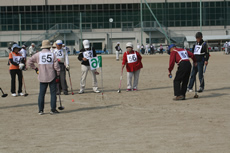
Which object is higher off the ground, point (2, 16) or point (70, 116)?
point (2, 16)

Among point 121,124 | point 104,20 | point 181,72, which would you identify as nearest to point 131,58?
point 181,72

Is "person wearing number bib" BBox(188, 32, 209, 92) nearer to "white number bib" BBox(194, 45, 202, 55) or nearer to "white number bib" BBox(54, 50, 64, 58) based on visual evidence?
"white number bib" BBox(194, 45, 202, 55)

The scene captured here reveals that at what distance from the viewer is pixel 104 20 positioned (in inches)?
2847

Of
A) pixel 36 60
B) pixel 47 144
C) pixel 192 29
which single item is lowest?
pixel 47 144

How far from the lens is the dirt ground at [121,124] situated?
674 centimetres

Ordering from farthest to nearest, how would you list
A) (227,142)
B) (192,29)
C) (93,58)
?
1. (192,29)
2. (93,58)
3. (227,142)

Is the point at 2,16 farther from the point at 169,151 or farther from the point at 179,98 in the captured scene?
the point at 169,151

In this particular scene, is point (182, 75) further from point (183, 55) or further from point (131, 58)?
point (131, 58)

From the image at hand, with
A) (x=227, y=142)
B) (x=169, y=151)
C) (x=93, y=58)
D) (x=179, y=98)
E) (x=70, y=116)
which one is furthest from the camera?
(x=93, y=58)

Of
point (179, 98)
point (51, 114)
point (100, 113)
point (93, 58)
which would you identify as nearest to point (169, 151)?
point (100, 113)

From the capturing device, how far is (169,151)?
632cm

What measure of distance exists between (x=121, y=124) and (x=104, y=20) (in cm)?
6472

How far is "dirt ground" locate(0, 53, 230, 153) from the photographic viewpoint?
22.1ft

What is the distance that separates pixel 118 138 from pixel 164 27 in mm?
64482
